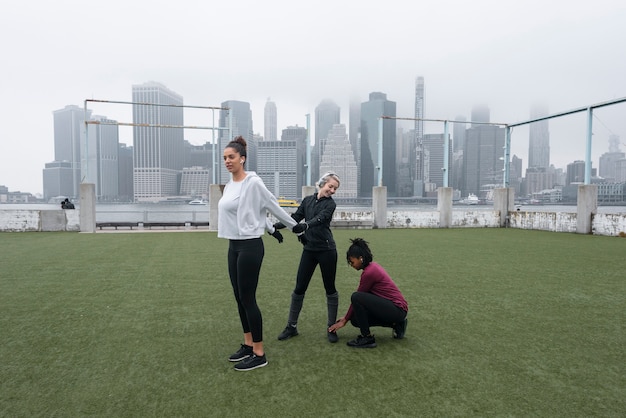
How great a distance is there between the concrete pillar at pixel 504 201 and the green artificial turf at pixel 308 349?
11243mm

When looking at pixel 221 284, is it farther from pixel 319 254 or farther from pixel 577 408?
pixel 577 408

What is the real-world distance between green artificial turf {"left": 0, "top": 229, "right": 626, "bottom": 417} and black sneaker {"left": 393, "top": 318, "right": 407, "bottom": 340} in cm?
8

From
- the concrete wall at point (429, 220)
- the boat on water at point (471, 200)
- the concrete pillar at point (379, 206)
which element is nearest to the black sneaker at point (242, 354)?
the concrete wall at point (429, 220)

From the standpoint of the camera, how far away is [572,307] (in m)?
4.90

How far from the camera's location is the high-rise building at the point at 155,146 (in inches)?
660

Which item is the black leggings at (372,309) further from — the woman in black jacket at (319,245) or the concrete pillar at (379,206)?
the concrete pillar at (379,206)

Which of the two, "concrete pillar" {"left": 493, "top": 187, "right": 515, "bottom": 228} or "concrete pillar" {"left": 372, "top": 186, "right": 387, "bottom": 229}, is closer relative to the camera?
"concrete pillar" {"left": 372, "top": 186, "right": 387, "bottom": 229}

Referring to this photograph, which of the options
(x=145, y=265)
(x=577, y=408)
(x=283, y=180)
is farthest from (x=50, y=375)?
(x=283, y=180)

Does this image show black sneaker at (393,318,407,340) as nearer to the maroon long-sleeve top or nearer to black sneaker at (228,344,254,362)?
the maroon long-sleeve top

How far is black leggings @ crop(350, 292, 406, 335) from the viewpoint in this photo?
3.70m

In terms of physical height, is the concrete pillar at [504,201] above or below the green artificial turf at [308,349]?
above

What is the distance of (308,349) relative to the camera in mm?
3678

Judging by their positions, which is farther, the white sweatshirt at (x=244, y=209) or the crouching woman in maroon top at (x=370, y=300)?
the crouching woman in maroon top at (x=370, y=300)

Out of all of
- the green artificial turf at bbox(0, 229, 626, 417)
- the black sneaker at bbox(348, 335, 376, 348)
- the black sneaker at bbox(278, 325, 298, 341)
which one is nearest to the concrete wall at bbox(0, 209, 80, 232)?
the green artificial turf at bbox(0, 229, 626, 417)
